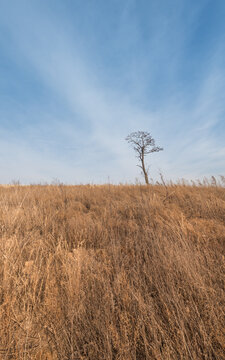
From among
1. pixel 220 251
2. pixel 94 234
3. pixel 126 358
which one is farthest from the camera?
pixel 94 234

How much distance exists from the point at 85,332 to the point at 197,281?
99 centimetres

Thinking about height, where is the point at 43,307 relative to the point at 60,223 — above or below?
below

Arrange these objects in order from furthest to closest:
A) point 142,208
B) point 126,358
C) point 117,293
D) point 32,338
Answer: point 142,208, point 117,293, point 32,338, point 126,358

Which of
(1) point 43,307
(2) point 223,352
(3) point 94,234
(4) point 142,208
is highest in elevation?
(4) point 142,208

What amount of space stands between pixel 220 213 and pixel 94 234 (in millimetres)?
2617

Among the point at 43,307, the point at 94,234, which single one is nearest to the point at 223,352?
the point at 43,307

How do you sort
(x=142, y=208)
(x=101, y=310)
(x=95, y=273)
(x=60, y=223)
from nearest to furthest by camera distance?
(x=101, y=310)
(x=95, y=273)
(x=60, y=223)
(x=142, y=208)

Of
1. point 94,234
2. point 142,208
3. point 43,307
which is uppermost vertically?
point 142,208

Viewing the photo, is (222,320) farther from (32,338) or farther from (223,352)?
(32,338)

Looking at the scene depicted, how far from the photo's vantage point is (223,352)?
0.98m

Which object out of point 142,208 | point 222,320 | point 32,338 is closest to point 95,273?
Answer: point 32,338

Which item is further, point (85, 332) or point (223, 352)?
point (85, 332)

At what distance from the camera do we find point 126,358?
96cm

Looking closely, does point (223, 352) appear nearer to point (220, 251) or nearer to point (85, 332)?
Result: point (85, 332)
